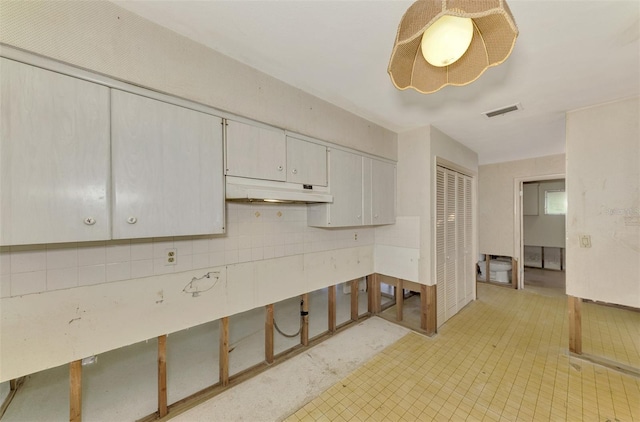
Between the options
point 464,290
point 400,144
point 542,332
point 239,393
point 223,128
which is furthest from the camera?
point 464,290

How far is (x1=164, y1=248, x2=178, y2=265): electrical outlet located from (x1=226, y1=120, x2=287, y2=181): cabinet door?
0.67m

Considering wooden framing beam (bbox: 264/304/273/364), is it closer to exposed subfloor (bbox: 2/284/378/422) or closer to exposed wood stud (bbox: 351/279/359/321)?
exposed subfloor (bbox: 2/284/378/422)

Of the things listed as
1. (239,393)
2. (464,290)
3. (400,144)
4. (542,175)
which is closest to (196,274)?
(239,393)

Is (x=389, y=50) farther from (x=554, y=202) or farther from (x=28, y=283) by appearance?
(x=554, y=202)

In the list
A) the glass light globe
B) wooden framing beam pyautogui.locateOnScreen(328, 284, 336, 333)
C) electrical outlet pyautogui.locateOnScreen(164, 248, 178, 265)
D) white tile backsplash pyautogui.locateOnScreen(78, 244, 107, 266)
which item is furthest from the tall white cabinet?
white tile backsplash pyautogui.locateOnScreen(78, 244, 107, 266)

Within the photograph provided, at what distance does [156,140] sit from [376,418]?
2304 millimetres

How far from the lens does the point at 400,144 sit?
3.05 metres

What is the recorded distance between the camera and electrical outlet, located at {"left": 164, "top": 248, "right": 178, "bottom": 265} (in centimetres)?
161

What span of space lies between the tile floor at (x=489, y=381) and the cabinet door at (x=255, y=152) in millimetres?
1776

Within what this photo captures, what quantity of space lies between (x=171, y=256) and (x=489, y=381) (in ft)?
8.98

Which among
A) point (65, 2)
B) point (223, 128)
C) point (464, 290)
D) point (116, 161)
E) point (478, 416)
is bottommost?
point (478, 416)

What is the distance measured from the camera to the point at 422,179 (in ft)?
9.21

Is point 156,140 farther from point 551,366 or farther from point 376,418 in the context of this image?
point 551,366

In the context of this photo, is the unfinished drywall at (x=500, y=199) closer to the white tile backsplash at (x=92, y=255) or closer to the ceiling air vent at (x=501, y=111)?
the ceiling air vent at (x=501, y=111)
